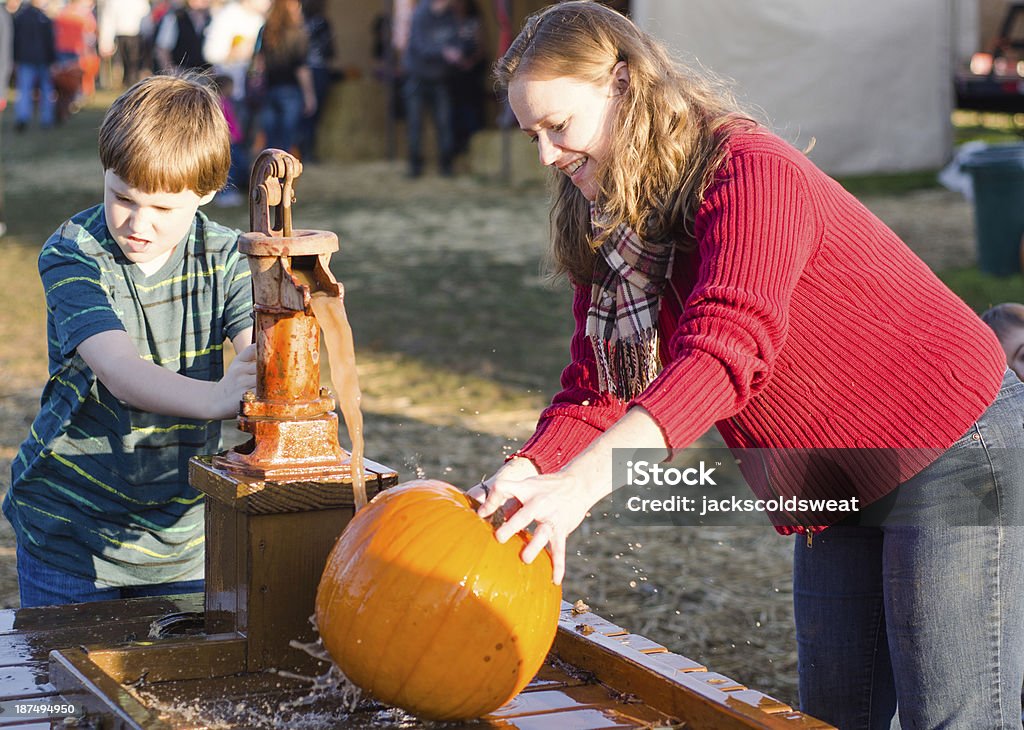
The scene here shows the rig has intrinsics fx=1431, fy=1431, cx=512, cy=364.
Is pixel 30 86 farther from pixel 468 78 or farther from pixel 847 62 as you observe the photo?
pixel 847 62

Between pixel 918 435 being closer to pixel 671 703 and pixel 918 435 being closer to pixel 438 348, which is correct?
pixel 671 703

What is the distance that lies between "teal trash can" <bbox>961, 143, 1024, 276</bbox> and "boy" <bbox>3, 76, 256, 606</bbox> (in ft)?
26.7

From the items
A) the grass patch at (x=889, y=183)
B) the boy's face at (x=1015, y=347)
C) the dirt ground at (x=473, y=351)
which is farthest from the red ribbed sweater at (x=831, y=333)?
the grass patch at (x=889, y=183)

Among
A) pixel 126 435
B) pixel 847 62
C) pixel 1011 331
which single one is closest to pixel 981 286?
pixel 847 62

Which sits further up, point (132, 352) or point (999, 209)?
point (132, 352)

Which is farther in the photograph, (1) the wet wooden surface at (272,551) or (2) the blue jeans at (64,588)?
(2) the blue jeans at (64,588)

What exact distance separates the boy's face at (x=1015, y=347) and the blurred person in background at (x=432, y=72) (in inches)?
522

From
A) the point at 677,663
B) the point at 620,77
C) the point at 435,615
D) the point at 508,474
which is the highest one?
the point at 620,77

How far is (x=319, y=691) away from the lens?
7.18 feet

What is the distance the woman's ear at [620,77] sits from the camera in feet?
7.75

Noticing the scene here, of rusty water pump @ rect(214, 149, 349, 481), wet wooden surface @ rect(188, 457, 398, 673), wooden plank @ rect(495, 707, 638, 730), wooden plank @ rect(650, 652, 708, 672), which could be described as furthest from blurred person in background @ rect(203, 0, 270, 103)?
wooden plank @ rect(495, 707, 638, 730)

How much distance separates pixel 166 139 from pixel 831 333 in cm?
132

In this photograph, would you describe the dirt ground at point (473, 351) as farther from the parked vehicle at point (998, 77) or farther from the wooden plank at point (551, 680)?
the parked vehicle at point (998, 77)

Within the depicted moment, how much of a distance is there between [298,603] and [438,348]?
605 cm
